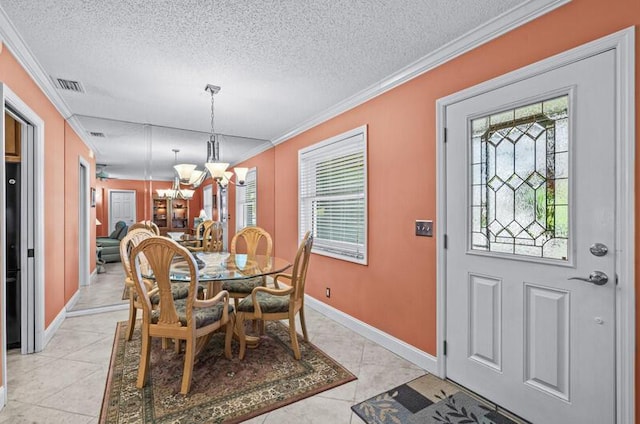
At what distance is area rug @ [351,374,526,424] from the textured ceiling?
2.44m

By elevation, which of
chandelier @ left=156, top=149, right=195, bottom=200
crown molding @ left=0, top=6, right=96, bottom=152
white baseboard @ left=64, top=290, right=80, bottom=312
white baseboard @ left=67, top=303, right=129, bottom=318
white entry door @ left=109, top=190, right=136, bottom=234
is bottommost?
white baseboard @ left=67, top=303, right=129, bottom=318

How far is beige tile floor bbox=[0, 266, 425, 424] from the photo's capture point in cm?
191

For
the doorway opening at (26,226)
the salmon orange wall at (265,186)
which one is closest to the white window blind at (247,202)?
the salmon orange wall at (265,186)

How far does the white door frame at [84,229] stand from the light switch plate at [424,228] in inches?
167

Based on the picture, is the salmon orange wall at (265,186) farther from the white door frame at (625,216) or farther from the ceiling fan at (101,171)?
the white door frame at (625,216)

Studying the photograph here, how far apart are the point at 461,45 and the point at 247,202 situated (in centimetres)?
354

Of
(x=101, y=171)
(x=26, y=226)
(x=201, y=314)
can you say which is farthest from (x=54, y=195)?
(x=201, y=314)

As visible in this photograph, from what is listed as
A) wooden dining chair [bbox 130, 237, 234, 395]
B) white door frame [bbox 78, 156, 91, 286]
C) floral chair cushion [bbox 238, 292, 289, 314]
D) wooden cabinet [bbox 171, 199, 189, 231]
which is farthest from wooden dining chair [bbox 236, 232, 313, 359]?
white door frame [bbox 78, 156, 91, 286]

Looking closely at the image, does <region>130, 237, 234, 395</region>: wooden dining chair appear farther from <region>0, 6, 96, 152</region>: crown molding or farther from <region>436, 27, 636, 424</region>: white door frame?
<region>436, 27, 636, 424</region>: white door frame

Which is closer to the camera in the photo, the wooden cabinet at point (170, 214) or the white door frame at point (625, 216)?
the white door frame at point (625, 216)

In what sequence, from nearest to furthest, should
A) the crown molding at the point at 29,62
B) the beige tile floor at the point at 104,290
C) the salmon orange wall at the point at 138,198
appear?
the crown molding at the point at 29,62 < the beige tile floor at the point at 104,290 < the salmon orange wall at the point at 138,198

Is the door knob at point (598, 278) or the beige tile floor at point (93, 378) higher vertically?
the door knob at point (598, 278)

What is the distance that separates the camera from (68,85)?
291 cm

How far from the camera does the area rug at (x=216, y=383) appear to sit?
1922 millimetres
